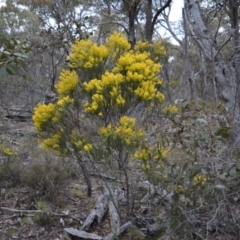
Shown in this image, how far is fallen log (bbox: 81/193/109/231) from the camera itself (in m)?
4.00

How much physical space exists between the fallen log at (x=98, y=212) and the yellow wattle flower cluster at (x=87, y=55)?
145cm

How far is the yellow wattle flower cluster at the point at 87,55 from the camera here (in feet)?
11.5

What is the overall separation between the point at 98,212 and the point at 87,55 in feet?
5.35

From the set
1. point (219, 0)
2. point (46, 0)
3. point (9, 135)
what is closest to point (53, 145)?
point (219, 0)

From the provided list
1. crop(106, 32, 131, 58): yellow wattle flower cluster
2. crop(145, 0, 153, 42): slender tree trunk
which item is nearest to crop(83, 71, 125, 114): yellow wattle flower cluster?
crop(106, 32, 131, 58): yellow wattle flower cluster

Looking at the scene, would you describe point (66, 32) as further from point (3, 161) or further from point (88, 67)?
point (88, 67)

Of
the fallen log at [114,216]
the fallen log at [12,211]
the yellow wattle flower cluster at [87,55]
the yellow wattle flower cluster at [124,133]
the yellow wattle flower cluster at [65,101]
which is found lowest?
the fallen log at [12,211]

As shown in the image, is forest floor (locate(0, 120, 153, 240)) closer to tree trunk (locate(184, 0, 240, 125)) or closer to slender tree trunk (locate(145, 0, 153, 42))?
tree trunk (locate(184, 0, 240, 125))

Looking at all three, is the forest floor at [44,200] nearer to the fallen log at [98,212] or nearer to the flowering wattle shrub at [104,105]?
the fallen log at [98,212]

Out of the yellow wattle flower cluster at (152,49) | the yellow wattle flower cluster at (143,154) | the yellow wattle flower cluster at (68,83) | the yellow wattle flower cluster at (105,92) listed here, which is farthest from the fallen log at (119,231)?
the yellow wattle flower cluster at (152,49)

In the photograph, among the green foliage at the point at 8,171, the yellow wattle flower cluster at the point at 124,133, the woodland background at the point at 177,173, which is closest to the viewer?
the woodland background at the point at 177,173

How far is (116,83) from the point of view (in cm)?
325

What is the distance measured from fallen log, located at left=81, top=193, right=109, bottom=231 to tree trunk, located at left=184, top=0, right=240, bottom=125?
1.57 metres

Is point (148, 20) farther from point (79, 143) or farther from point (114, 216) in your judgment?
point (79, 143)
